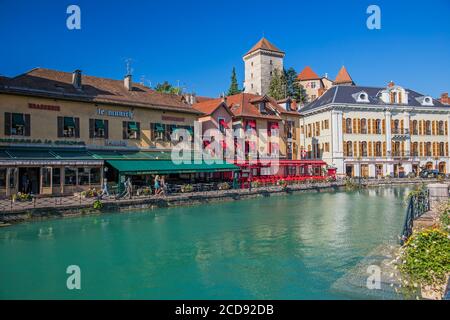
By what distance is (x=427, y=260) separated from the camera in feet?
21.5

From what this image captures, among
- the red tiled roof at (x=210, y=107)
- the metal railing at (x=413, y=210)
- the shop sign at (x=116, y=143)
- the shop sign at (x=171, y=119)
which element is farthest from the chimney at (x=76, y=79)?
the metal railing at (x=413, y=210)

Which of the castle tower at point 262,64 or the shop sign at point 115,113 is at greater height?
the castle tower at point 262,64

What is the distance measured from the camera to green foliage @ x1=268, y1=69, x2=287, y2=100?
71812mm

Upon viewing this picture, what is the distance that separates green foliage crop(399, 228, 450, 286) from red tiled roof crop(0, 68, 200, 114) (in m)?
23.6

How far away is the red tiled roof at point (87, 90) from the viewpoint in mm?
24467

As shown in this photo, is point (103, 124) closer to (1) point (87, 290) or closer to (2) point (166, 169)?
(2) point (166, 169)

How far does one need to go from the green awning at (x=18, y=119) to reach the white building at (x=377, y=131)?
120 feet

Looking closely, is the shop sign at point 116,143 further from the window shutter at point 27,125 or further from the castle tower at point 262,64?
the castle tower at point 262,64

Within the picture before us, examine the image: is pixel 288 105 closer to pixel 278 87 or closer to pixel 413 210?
pixel 278 87

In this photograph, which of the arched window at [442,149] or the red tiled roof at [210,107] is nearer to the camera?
the red tiled roof at [210,107]

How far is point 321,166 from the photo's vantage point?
48.0m

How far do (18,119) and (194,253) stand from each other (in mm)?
16736

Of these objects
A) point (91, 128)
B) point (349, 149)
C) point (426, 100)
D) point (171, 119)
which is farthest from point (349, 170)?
point (91, 128)
